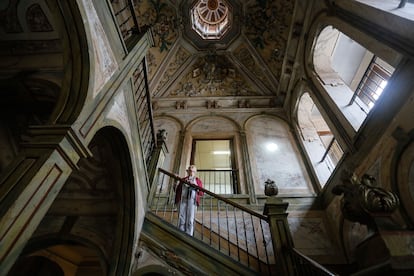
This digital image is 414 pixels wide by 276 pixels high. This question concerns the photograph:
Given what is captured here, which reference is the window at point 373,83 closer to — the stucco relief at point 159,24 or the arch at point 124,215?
the arch at point 124,215

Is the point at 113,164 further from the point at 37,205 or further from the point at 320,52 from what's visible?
the point at 320,52

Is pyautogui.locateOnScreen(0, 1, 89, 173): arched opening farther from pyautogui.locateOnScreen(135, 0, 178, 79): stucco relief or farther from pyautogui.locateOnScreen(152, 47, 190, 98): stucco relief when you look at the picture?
pyautogui.locateOnScreen(152, 47, 190, 98): stucco relief

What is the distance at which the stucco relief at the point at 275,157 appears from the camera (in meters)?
6.07

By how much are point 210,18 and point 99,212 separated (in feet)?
32.3

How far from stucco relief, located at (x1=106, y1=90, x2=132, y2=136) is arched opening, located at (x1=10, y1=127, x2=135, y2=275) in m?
0.29

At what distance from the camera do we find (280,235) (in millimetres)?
3051

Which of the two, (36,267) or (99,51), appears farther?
(36,267)

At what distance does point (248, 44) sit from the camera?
9.02 metres

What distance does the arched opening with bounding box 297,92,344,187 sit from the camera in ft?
20.3

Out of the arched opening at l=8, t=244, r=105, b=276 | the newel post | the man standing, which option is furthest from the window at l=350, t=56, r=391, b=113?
the arched opening at l=8, t=244, r=105, b=276

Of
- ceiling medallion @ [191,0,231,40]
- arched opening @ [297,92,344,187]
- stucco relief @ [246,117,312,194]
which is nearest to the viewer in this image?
stucco relief @ [246,117,312,194]

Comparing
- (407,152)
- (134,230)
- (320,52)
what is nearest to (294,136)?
(320,52)

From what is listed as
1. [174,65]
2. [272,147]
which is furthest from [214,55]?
[272,147]

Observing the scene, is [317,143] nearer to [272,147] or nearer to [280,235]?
[272,147]
